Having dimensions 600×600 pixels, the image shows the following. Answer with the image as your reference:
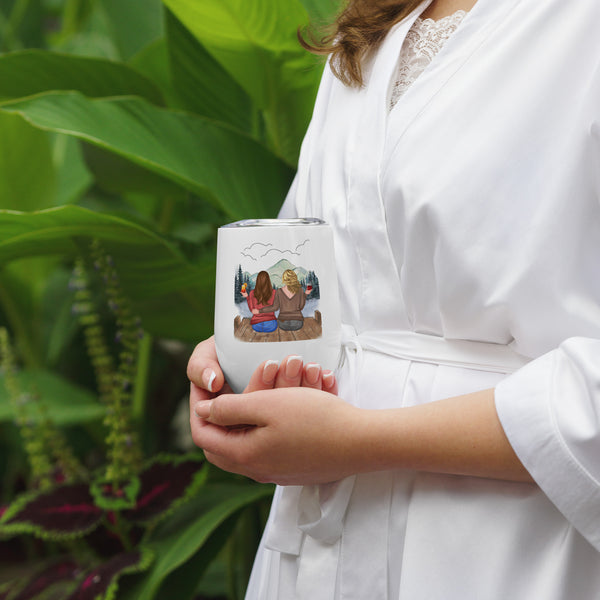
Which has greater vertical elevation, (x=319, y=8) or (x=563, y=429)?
(x=319, y=8)

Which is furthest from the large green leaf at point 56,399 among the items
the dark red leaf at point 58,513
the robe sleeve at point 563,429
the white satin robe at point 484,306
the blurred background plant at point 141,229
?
the robe sleeve at point 563,429

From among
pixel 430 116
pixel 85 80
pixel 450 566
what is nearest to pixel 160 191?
pixel 85 80

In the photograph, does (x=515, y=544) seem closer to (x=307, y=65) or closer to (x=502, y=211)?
(x=502, y=211)

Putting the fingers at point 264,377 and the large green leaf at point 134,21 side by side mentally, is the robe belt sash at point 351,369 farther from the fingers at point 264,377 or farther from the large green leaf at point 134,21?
the large green leaf at point 134,21

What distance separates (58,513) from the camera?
3.10 ft

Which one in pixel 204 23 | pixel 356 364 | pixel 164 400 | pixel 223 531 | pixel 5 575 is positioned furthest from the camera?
pixel 164 400

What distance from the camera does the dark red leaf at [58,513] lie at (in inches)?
35.9

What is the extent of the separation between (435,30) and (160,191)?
0.57 metres

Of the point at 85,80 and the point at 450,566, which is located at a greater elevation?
the point at 85,80

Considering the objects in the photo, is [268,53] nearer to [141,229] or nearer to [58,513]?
[141,229]

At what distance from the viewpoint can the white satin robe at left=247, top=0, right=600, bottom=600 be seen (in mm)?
423

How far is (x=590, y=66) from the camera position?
17.2 inches

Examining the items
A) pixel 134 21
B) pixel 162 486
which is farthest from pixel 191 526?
pixel 134 21

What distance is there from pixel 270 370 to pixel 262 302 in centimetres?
5
